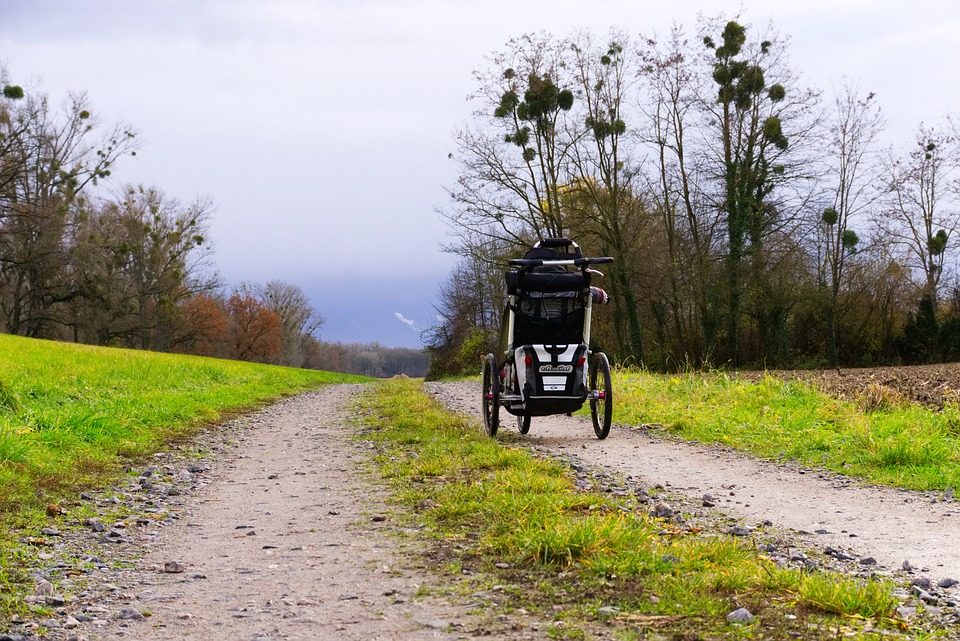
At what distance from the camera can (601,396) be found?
1038 centimetres

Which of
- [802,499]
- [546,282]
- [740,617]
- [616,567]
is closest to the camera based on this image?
[740,617]

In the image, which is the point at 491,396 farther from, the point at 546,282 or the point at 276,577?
the point at 276,577

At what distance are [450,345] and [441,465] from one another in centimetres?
4507

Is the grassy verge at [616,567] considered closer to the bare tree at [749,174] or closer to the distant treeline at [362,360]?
the bare tree at [749,174]

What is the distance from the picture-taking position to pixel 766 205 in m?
33.6

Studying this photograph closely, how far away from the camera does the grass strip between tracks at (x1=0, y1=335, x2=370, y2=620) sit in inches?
227

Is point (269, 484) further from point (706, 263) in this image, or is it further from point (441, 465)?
point (706, 263)

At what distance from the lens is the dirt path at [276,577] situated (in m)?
3.46

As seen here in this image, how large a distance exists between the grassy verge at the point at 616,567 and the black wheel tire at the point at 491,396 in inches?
139

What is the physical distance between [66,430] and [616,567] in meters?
7.31

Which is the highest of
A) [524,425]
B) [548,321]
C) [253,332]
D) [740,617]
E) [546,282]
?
[253,332]

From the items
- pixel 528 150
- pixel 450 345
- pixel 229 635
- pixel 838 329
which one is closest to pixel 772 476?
pixel 229 635

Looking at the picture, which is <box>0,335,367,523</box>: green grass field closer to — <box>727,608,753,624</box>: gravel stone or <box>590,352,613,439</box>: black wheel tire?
<box>727,608,753,624</box>: gravel stone

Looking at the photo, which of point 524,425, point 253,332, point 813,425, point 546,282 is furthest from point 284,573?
point 253,332
